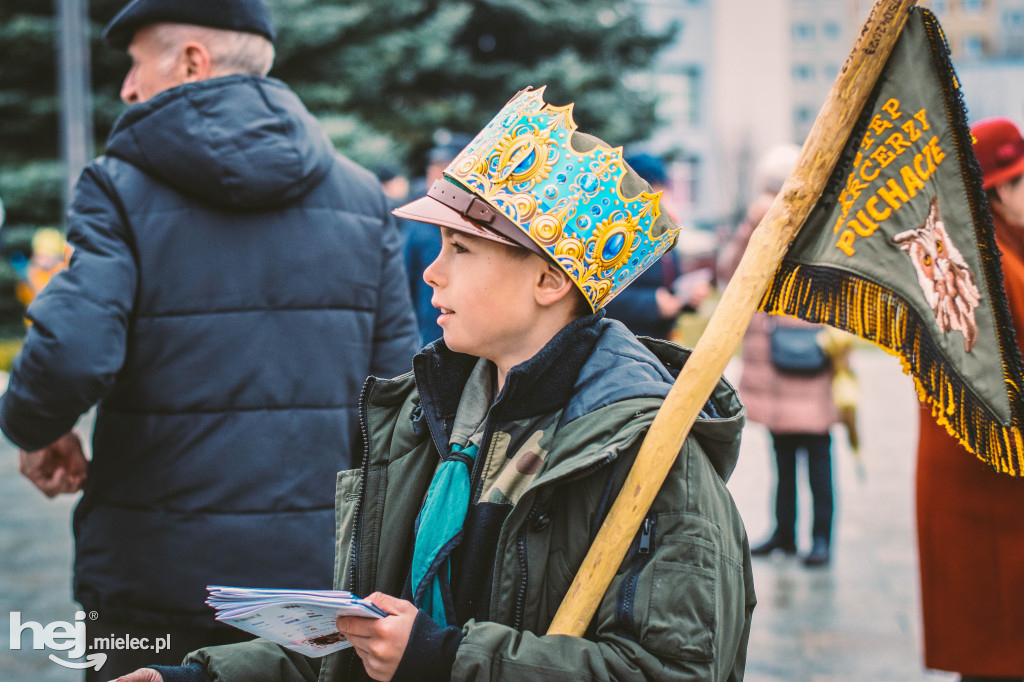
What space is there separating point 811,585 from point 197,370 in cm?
360

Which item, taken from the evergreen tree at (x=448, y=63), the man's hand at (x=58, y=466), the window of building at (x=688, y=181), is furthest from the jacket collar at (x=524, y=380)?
the window of building at (x=688, y=181)

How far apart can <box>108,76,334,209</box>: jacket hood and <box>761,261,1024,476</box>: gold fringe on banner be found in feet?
4.33

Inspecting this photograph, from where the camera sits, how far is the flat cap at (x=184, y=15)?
2568 mm

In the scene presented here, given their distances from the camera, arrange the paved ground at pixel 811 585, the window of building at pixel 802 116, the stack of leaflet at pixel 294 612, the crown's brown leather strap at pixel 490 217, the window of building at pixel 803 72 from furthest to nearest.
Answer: the window of building at pixel 803 72 < the window of building at pixel 802 116 < the paved ground at pixel 811 585 < the crown's brown leather strap at pixel 490 217 < the stack of leaflet at pixel 294 612

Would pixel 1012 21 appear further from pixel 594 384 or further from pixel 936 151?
pixel 594 384

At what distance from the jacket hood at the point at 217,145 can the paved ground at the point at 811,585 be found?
2.38 meters

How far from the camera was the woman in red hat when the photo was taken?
290cm

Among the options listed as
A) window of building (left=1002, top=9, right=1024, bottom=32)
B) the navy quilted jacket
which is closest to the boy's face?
the navy quilted jacket

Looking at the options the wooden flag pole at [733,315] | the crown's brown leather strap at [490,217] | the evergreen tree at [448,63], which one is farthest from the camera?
the evergreen tree at [448,63]

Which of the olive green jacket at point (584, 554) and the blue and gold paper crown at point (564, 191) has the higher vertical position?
the blue and gold paper crown at point (564, 191)

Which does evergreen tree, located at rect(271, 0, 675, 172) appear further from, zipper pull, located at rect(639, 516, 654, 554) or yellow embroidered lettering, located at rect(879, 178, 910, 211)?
zipper pull, located at rect(639, 516, 654, 554)

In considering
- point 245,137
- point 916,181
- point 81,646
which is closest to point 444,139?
point 81,646

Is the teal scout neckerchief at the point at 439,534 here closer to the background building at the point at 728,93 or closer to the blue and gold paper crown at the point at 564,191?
the blue and gold paper crown at the point at 564,191

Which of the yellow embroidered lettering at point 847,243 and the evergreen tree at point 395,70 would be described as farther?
the evergreen tree at point 395,70
